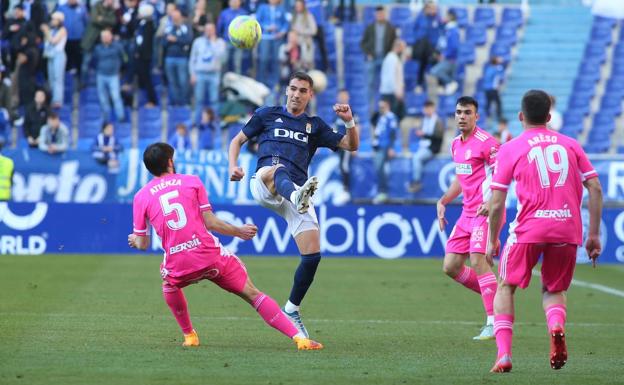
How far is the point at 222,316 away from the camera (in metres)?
12.2

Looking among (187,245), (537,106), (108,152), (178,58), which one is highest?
(537,106)

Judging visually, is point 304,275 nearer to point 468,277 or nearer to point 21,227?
point 468,277

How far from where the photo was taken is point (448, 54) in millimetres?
27672

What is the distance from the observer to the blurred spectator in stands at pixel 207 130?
25.3 metres

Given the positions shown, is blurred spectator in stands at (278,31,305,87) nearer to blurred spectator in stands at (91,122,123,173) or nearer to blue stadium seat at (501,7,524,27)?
blurred spectator in stands at (91,122,123,173)

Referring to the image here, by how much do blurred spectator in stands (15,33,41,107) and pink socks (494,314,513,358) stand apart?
61.8 ft

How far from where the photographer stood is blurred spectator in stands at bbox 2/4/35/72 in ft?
83.1

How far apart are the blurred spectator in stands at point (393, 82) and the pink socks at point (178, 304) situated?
17.0 meters

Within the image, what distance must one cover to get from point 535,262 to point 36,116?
18184 mm

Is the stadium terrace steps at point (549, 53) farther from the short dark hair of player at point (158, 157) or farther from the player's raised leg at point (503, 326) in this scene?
the player's raised leg at point (503, 326)

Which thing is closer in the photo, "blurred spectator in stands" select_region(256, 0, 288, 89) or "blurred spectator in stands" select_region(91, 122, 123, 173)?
"blurred spectator in stands" select_region(91, 122, 123, 173)

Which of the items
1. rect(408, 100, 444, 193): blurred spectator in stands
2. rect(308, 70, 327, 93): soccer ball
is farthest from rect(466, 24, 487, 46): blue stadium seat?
rect(408, 100, 444, 193): blurred spectator in stands

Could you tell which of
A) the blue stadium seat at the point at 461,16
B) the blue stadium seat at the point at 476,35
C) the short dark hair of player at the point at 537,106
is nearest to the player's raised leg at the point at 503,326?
the short dark hair of player at the point at 537,106

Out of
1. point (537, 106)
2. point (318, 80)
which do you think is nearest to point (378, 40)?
point (318, 80)
